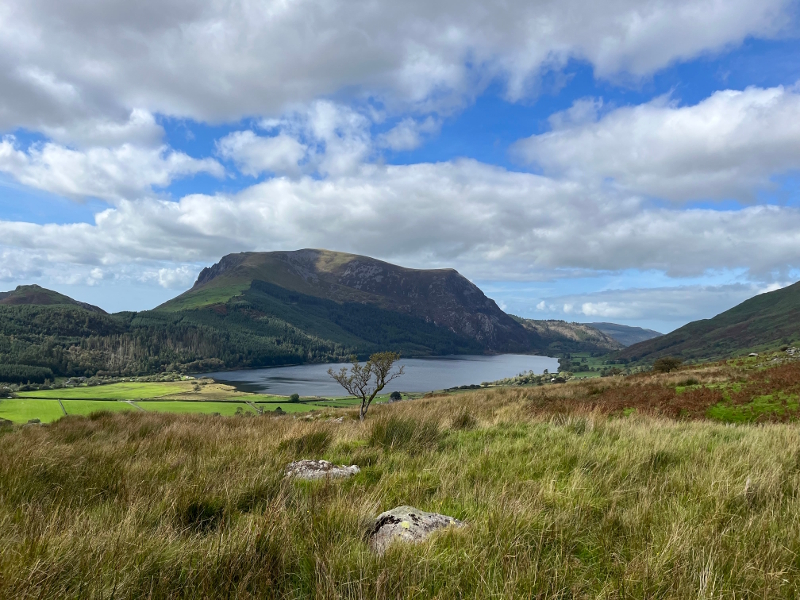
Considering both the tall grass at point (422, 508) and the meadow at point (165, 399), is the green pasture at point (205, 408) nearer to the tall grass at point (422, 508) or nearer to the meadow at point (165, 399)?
the meadow at point (165, 399)

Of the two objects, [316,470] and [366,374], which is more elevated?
[366,374]

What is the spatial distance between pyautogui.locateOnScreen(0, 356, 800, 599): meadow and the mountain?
→ 161995 mm

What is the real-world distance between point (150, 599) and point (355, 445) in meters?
5.19

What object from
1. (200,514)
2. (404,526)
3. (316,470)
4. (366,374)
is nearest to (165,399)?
(366,374)

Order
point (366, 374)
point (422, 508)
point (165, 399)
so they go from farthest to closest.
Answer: point (165, 399)
point (366, 374)
point (422, 508)

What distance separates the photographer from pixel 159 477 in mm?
4371

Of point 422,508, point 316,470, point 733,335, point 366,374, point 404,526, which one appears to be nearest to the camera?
point 404,526

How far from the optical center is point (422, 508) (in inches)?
148

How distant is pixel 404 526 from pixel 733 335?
708 ft

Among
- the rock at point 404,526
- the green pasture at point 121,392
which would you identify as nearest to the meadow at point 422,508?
the rock at point 404,526

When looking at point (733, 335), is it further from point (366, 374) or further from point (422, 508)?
point (422, 508)

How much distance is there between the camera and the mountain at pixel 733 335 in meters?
145

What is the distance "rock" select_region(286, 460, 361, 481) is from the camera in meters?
4.77

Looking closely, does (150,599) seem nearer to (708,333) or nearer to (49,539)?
(49,539)
